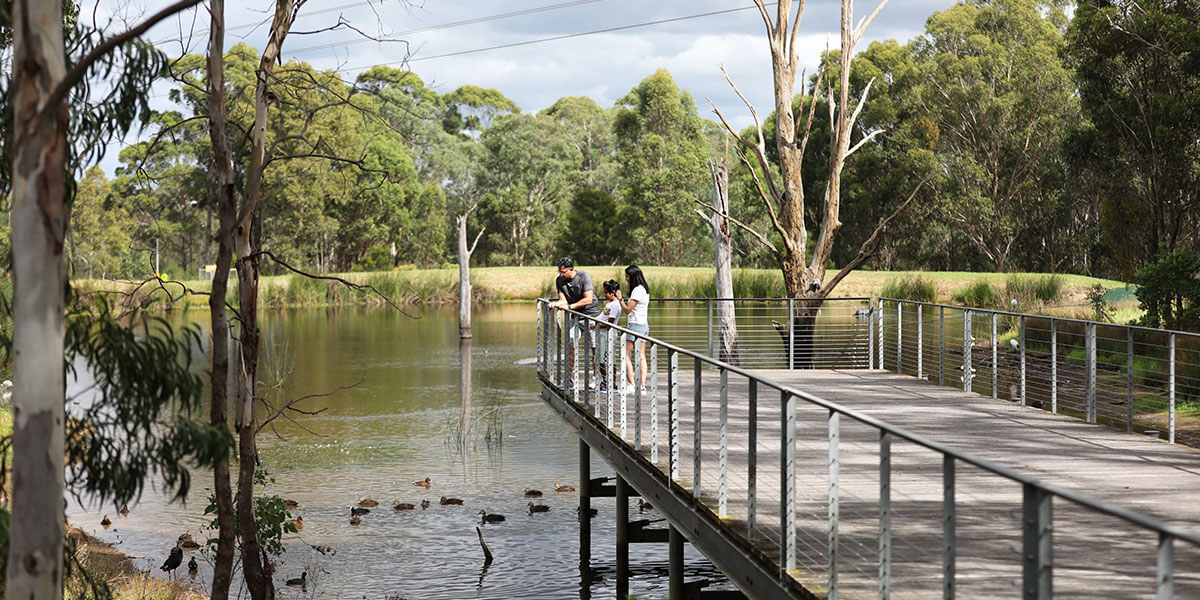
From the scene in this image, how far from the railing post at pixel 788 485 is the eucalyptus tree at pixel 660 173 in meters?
54.4

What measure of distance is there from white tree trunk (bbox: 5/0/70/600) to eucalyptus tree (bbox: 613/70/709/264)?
183 ft

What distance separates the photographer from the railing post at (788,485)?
5.78m

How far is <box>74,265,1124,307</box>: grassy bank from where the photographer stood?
41.3 m

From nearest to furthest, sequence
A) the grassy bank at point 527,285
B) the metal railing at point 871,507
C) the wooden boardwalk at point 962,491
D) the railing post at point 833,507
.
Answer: the metal railing at point 871,507, the railing post at point 833,507, the wooden boardwalk at point 962,491, the grassy bank at point 527,285

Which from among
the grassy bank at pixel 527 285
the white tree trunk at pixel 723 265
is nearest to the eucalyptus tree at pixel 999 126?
the grassy bank at pixel 527 285

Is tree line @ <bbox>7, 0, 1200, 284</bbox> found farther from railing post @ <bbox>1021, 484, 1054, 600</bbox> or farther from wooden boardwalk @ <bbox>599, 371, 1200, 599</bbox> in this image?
railing post @ <bbox>1021, 484, 1054, 600</bbox>

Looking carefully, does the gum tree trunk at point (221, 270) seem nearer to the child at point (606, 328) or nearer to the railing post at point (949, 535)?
the child at point (606, 328)

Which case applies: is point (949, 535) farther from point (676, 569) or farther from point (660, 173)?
point (660, 173)

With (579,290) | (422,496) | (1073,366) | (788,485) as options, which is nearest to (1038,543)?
(788,485)

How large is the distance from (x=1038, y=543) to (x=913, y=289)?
136ft

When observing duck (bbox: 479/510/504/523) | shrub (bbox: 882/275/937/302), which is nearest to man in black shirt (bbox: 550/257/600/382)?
duck (bbox: 479/510/504/523)

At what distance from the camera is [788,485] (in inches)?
230

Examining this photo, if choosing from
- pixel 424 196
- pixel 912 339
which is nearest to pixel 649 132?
pixel 424 196

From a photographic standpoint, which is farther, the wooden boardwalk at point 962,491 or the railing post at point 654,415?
the railing post at point 654,415
